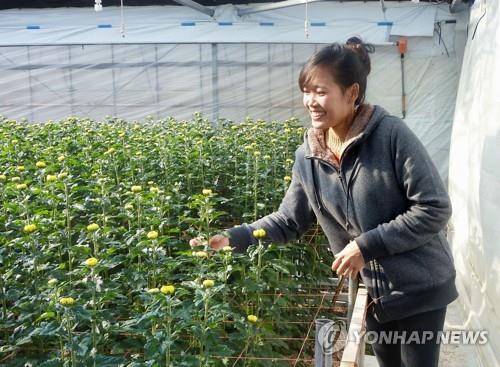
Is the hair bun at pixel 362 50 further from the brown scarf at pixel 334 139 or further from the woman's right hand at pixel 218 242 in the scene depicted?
the woman's right hand at pixel 218 242

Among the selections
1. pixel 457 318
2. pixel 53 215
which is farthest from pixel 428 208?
pixel 457 318

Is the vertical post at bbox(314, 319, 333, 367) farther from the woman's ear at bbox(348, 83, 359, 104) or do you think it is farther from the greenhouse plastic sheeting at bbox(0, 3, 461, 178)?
the greenhouse plastic sheeting at bbox(0, 3, 461, 178)

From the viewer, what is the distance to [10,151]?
529cm

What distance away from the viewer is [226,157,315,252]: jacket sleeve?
2693mm

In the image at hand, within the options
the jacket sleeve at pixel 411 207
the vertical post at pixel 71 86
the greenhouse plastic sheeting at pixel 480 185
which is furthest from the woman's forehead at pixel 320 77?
the vertical post at pixel 71 86

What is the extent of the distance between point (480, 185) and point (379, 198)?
2302mm

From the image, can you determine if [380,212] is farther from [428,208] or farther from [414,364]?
[414,364]

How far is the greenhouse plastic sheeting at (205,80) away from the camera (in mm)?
11117

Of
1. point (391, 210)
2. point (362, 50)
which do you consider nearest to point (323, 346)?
point (391, 210)

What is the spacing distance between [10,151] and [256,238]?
3.22 metres

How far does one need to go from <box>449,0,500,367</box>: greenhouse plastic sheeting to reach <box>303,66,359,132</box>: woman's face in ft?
5.57

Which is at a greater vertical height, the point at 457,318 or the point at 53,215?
the point at 53,215

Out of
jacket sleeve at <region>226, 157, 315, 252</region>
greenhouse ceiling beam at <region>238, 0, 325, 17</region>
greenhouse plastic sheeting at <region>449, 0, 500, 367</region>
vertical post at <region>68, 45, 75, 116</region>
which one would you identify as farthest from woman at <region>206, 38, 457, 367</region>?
vertical post at <region>68, 45, 75, 116</region>

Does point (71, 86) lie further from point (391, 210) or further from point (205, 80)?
point (391, 210)
